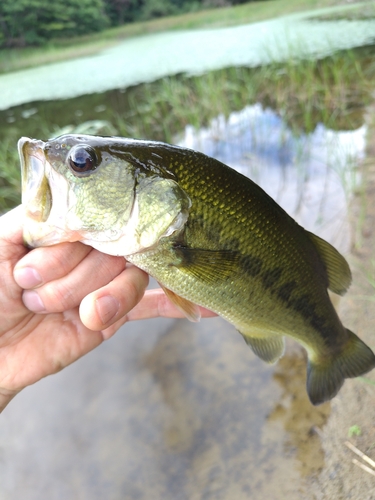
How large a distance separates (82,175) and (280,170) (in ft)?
14.7

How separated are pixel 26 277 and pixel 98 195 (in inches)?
17.3

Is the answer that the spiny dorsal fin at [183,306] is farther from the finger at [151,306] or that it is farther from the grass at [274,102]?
the grass at [274,102]

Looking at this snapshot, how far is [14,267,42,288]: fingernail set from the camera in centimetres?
140

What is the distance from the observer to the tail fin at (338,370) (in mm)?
1767

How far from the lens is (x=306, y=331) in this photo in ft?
5.67

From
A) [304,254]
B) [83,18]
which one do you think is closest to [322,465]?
[304,254]

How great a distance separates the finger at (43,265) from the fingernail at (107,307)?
0.23 meters

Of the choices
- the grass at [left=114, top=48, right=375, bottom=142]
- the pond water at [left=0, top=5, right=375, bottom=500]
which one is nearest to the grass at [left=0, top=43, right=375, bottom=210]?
the grass at [left=114, top=48, right=375, bottom=142]

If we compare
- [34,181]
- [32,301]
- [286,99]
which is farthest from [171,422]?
[286,99]

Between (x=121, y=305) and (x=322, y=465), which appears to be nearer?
(x=121, y=305)

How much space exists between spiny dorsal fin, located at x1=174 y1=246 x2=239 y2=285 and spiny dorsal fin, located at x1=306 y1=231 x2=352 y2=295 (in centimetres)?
50

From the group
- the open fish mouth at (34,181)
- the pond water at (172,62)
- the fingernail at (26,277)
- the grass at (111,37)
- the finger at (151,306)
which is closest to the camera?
the open fish mouth at (34,181)

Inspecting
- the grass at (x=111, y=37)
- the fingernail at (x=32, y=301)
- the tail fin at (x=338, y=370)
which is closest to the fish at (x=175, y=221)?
the fingernail at (x=32, y=301)

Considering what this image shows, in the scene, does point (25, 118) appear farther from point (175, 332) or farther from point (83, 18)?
point (83, 18)
